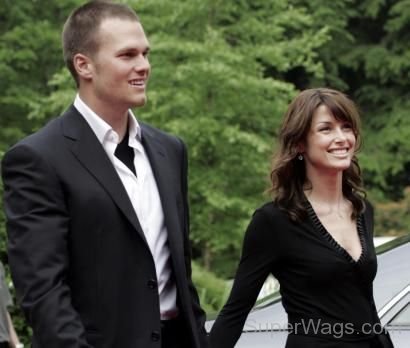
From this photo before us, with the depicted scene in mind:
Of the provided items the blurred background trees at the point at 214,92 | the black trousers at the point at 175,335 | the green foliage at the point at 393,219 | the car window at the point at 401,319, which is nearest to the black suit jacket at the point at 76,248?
the black trousers at the point at 175,335

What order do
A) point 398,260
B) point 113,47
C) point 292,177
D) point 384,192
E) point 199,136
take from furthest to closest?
point 384,192
point 199,136
point 398,260
point 292,177
point 113,47

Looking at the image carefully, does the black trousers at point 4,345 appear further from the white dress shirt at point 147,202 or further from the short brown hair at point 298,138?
the white dress shirt at point 147,202

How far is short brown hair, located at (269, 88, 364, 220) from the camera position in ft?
13.8

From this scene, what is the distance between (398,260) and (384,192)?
63.1ft

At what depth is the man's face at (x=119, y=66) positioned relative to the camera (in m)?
3.27

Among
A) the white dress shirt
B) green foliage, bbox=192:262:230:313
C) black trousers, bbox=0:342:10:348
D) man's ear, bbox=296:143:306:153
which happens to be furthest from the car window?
green foliage, bbox=192:262:230:313

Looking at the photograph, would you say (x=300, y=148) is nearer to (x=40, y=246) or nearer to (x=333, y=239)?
(x=333, y=239)

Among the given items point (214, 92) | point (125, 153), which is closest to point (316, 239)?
point (125, 153)

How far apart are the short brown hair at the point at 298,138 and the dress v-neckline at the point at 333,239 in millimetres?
35

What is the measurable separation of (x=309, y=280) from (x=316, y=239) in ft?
0.50

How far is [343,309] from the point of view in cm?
397

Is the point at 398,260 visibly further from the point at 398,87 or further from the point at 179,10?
the point at 398,87

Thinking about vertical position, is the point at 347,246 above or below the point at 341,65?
above

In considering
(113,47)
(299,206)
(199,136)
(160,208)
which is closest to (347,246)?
(299,206)
